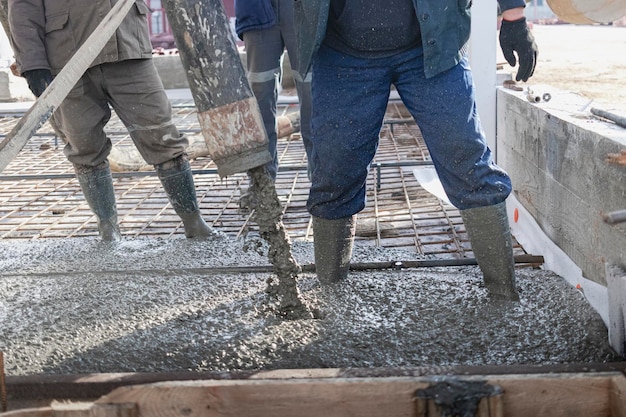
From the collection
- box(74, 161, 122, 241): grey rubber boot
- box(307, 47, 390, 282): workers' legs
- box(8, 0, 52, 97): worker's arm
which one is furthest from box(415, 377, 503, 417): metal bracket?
box(8, 0, 52, 97): worker's arm

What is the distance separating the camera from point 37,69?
3490mm

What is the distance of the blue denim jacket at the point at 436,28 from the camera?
2.44 metres

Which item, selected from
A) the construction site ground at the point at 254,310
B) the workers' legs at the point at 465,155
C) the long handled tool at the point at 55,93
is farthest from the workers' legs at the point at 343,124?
the long handled tool at the point at 55,93

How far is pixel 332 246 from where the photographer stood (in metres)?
2.86

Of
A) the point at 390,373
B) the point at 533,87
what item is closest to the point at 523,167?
the point at 533,87

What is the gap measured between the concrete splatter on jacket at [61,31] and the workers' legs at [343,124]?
1.19 m

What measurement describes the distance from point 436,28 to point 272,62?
1.73 m

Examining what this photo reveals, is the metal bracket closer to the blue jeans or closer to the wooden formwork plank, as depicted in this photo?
the wooden formwork plank

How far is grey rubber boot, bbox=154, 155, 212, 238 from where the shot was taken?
3.75 m

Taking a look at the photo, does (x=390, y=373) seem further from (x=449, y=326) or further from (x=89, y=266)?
(x=89, y=266)

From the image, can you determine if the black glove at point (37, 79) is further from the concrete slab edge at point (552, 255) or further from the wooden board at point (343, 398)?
the concrete slab edge at point (552, 255)

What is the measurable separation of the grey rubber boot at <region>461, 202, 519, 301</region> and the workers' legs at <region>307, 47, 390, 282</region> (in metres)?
0.41

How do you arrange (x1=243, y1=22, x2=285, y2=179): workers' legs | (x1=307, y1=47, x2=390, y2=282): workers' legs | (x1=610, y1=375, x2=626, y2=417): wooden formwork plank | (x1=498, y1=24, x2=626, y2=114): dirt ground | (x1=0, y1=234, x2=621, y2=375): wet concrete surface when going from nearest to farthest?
(x1=610, y1=375, x2=626, y2=417): wooden formwork plank
(x1=0, y1=234, x2=621, y2=375): wet concrete surface
(x1=307, y1=47, x2=390, y2=282): workers' legs
(x1=243, y1=22, x2=285, y2=179): workers' legs
(x1=498, y1=24, x2=626, y2=114): dirt ground

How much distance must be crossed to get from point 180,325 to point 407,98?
1.10 metres
